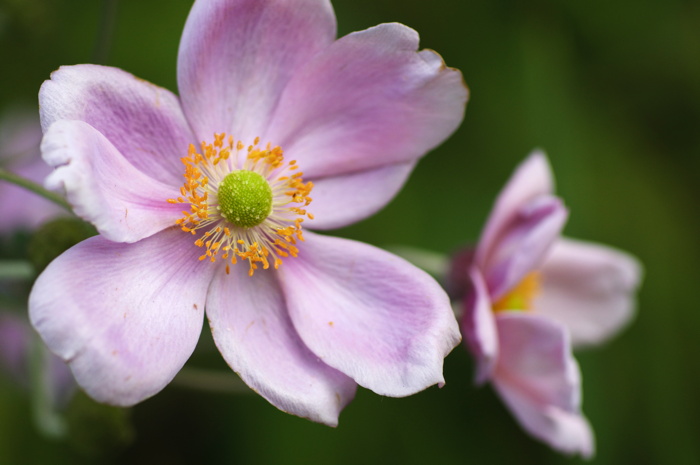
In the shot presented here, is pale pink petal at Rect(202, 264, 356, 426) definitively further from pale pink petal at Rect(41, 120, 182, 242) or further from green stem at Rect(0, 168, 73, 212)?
Answer: green stem at Rect(0, 168, 73, 212)

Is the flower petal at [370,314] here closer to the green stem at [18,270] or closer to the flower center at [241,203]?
the flower center at [241,203]

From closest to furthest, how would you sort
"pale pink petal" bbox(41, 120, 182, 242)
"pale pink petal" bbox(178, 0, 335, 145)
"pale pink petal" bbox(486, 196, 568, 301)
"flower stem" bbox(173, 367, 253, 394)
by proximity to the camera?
Answer: "pale pink petal" bbox(41, 120, 182, 242) → "pale pink petal" bbox(178, 0, 335, 145) → "pale pink petal" bbox(486, 196, 568, 301) → "flower stem" bbox(173, 367, 253, 394)

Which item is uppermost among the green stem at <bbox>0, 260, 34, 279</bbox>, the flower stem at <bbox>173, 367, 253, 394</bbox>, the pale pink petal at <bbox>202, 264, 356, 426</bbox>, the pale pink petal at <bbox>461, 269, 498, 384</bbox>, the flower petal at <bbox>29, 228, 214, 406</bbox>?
the flower petal at <bbox>29, 228, 214, 406</bbox>

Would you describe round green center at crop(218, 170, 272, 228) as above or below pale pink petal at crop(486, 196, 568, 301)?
above

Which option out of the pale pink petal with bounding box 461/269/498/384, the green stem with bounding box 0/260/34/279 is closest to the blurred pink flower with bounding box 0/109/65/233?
the green stem with bounding box 0/260/34/279

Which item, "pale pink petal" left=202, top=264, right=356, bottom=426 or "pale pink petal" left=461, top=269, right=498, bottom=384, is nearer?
"pale pink petal" left=202, top=264, right=356, bottom=426

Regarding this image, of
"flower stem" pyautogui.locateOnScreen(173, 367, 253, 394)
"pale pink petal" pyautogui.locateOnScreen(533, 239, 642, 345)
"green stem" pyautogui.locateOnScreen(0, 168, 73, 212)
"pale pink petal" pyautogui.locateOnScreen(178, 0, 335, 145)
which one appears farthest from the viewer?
"pale pink petal" pyautogui.locateOnScreen(533, 239, 642, 345)

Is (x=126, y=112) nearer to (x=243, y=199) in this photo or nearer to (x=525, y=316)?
(x=243, y=199)

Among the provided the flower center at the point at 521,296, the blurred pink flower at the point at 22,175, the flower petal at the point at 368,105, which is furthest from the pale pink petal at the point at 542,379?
the blurred pink flower at the point at 22,175
